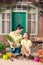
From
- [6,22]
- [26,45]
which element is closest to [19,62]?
[26,45]

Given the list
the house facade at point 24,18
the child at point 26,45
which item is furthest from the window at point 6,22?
the child at point 26,45

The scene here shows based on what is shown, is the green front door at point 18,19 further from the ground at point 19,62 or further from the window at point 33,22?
the ground at point 19,62

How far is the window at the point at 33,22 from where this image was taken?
2.35 metres

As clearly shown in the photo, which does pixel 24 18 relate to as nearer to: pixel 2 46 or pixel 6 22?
pixel 6 22

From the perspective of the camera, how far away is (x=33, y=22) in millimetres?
2357

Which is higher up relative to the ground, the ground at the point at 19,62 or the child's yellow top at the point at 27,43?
the child's yellow top at the point at 27,43

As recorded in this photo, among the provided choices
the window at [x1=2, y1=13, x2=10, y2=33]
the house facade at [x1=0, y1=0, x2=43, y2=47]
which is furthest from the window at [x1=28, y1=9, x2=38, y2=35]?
the window at [x1=2, y1=13, x2=10, y2=33]

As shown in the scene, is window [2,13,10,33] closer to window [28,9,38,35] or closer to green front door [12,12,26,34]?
green front door [12,12,26,34]

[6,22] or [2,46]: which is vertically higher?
[6,22]

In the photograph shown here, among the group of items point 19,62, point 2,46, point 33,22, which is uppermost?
point 33,22

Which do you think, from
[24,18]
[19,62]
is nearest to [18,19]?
[24,18]

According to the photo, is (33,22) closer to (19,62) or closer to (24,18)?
(24,18)

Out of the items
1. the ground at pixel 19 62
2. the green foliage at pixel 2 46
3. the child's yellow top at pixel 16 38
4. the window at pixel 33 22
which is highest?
the window at pixel 33 22

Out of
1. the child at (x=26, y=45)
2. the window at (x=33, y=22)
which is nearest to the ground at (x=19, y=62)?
the child at (x=26, y=45)
